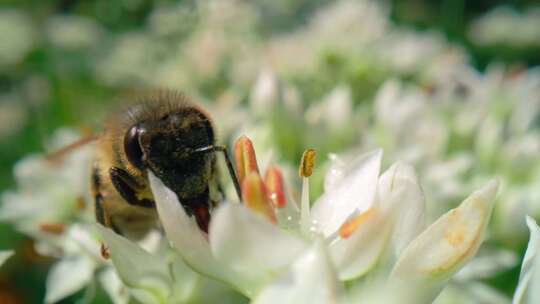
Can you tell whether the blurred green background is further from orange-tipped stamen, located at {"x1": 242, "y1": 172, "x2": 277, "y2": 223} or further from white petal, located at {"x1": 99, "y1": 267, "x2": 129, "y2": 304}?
orange-tipped stamen, located at {"x1": 242, "y1": 172, "x2": 277, "y2": 223}

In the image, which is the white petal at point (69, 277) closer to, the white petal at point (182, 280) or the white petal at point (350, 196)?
the white petal at point (182, 280)

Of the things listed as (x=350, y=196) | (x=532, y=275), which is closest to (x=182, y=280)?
(x=350, y=196)

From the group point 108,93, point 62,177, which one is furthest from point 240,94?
point 108,93

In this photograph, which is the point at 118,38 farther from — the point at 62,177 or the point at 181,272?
the point at 181,272

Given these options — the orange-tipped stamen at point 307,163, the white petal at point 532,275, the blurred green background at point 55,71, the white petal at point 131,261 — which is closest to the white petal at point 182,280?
the white petal at point 131,261

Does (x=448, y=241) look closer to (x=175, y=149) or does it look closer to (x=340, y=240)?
(x=340, y=240)

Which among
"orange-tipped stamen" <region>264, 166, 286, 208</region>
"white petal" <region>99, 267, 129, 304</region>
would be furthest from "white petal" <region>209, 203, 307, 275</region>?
"white petal" <region>99, 267, 129, 304</region>
